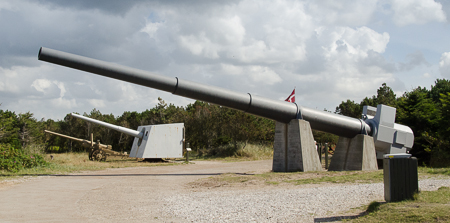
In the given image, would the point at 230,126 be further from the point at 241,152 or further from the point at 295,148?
the point at 295,148

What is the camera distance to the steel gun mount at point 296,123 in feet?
29.5

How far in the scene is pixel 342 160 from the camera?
483 inches

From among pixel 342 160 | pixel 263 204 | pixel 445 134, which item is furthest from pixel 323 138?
pixel 263 204

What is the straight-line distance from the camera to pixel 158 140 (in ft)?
62.0

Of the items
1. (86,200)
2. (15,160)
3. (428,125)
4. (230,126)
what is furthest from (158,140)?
(428,125)

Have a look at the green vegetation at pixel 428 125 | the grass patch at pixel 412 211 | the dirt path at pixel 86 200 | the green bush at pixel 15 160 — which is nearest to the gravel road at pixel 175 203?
the dirt path at pixel 86 200

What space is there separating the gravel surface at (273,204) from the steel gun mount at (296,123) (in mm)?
3302

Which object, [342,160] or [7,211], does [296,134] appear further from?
[7,211]

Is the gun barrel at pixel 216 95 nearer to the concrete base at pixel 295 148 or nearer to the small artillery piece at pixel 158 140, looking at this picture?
the concrete base at pixel 295 148

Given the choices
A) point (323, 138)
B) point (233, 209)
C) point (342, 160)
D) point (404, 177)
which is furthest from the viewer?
point (323, 138)

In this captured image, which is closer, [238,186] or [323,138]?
[238,186]

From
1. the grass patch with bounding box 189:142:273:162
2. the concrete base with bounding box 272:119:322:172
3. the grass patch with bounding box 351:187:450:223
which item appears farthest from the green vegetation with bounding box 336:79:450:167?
the grass patch with bounding box 351:187:450:223

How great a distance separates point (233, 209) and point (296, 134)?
19.3ft

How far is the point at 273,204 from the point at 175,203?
1.72 m
